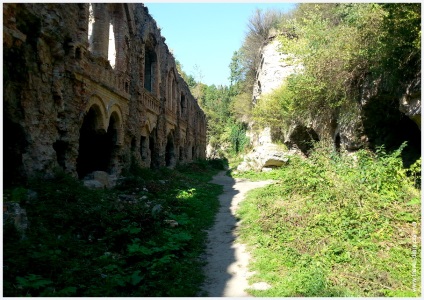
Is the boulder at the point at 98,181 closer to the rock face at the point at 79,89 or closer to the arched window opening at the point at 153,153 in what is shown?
the rock face at the point at 79,89

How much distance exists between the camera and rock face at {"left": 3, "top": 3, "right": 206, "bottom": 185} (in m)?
6.73

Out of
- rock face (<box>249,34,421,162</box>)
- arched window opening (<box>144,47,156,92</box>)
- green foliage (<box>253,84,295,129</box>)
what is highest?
arched window opening (<box>144,47,156,92</box>)

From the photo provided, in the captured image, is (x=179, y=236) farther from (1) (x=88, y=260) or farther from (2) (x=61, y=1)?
(2) (x=61, y=1)

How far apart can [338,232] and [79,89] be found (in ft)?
23.0

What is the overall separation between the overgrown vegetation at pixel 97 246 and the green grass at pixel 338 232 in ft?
4.07

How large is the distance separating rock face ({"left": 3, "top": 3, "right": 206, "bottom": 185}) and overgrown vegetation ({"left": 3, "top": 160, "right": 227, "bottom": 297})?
3.55 feet

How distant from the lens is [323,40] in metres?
13.2

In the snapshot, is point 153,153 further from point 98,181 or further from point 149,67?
point 98,181

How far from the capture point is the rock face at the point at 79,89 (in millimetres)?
6730

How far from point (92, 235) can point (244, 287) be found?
290 cm

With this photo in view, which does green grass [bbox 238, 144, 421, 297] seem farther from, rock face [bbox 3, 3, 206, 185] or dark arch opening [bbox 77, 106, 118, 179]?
dark arch opening [bbox 77, 106, 118, 179]

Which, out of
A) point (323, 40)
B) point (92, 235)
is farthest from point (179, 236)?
point (323, 40)

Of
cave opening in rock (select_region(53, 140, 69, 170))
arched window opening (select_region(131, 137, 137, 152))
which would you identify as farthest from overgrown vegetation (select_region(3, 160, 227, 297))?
arched window opening (select_region(131, 137, 137, 152))

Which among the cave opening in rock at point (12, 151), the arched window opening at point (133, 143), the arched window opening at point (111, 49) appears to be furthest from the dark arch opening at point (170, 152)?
the cave opening in rock at point (12, 151)
